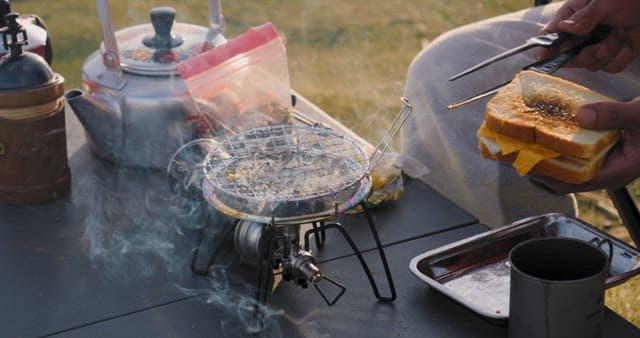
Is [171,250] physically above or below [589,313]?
below

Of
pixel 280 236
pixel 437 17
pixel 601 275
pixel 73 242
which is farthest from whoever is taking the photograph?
pixel 437 17

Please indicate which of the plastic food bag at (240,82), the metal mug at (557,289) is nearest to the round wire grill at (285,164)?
the plastic food bag at (240,82)

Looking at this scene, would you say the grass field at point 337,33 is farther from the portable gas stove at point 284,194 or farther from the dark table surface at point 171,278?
the portable gas stove at point 284,194

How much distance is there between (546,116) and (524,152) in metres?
0.14

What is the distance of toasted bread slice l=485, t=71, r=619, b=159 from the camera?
1.74m

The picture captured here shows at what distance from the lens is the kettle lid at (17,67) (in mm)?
2008

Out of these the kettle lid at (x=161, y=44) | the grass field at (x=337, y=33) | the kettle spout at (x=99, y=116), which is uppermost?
the kettle lid at (x=161, y=44)

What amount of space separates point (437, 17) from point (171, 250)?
4339 mm

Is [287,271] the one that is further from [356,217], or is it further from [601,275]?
[601,275]

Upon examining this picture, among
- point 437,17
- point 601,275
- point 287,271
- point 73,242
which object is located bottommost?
point 437,17

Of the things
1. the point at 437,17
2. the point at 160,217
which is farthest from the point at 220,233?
the point at 437,17

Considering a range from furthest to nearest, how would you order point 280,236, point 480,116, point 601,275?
point 480,116
point 280,236
point 601,275

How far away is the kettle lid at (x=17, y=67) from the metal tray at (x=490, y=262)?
106 centimetres

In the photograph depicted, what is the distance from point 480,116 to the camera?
2523mm
